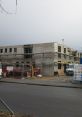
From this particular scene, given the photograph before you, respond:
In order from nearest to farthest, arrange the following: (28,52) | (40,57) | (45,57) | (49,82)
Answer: (49,82), (45,57), (40,57), (28,52)

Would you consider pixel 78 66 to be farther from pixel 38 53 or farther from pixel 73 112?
pixel 38 53

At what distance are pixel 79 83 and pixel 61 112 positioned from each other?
18452 millimetres

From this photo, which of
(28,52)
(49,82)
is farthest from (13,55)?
(49,82)

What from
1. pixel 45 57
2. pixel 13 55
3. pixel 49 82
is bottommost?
pixel 49 82

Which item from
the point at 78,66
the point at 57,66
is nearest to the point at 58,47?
the point at 57,66

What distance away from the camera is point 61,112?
11.3 m

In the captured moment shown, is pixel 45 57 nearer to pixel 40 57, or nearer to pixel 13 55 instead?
pixel 40 57

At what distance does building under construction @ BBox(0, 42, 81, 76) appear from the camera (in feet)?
171

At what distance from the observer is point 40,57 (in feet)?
176

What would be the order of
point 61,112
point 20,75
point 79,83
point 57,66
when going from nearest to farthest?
point 61,112 → point 79,83 → point 20,75 → point 57,66

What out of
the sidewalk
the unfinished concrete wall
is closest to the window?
the unfinished concrete wall

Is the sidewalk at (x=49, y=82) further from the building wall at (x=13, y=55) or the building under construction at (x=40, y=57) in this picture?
the building wall at (x=13, y=55)

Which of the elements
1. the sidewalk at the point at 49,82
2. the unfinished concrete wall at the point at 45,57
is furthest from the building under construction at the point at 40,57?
the sidewalk at the point at 49,82

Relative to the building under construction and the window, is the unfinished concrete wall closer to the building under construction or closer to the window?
the building under construction
